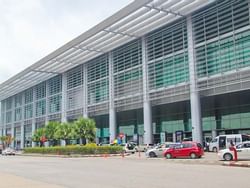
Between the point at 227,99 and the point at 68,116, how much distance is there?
33.2 meters

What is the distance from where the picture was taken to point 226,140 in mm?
41156

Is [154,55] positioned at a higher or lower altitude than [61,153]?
higher

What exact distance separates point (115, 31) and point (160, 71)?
8.01 meters

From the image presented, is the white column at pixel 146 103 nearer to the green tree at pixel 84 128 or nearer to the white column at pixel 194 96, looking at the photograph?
the white column at pixel 194 96

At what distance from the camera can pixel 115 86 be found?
186 ft

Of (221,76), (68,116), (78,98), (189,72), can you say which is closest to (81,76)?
(78,98)

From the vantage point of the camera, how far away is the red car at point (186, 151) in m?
31.2

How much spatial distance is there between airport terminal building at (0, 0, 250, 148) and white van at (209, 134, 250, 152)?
250 cm

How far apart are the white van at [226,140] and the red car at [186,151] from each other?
981 cm

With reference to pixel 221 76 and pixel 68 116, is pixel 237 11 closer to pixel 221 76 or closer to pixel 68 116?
pixel 221 76

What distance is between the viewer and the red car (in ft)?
102

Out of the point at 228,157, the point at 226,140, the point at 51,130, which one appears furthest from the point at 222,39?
the point at 51,130

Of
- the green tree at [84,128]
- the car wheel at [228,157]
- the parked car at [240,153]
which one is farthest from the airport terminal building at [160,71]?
the car wheel at [228,157]

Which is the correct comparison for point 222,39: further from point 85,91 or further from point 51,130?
point 51,130
